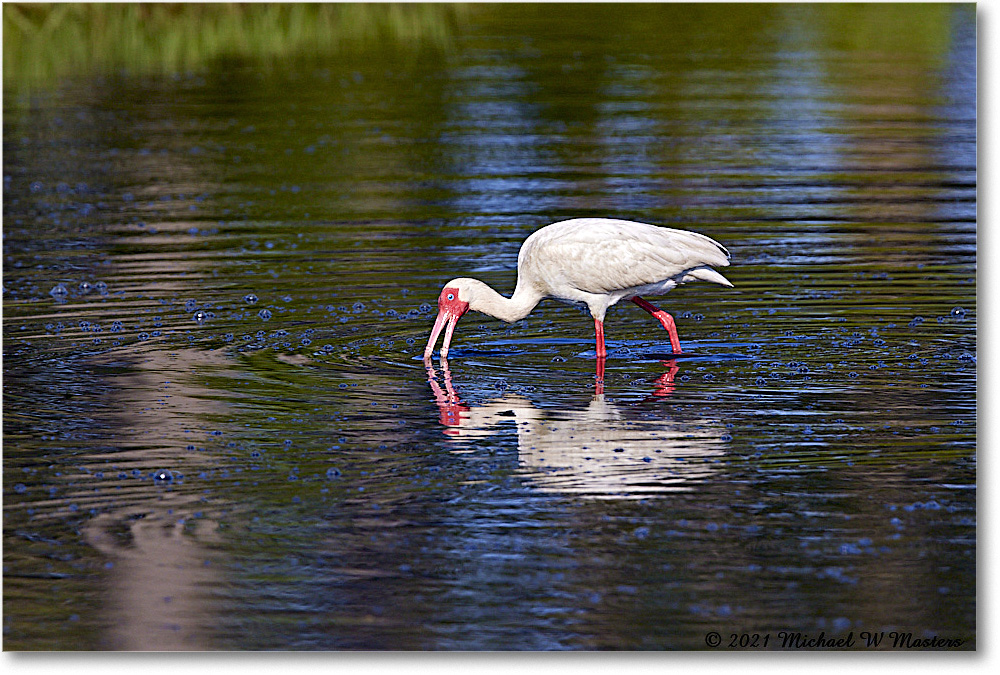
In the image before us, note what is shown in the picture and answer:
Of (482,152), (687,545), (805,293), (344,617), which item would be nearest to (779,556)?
(687,545)

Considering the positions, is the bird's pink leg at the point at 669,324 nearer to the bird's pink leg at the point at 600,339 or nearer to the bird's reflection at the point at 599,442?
the bird's pink leg at the point at 600,339

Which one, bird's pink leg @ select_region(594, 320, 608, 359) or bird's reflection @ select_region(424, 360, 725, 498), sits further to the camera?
bird's pink leg @ select_region(594, 320, 608, 359)

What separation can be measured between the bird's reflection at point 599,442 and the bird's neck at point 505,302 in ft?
2.86

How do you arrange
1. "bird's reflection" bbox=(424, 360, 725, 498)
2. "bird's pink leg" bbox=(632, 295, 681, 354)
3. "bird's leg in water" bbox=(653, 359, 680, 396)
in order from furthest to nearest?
1. "bird's pink leg" bbox=(632, 295, 681, 354)
2. "bird's leg in water" bbox=(653, 359, 680, 396)
3. "bird's reflection" bbox=(424, 360, 725, 498)

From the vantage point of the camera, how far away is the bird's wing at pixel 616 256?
826 cm

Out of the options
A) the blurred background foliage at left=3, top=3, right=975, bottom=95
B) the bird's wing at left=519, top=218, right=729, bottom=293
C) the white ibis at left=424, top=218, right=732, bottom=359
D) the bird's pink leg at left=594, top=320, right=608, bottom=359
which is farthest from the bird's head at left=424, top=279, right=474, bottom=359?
Answer: the blurred background foliage at left=3, top=3, right=975, bottom=95

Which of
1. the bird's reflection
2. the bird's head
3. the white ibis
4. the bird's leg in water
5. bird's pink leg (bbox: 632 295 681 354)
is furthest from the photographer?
the bird's head

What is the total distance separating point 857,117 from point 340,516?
8.79m

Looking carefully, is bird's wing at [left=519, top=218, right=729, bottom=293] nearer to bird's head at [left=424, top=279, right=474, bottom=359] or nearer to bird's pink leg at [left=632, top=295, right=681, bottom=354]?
bird's pink leg at [left=632, top=295, right=681, bottom=354]

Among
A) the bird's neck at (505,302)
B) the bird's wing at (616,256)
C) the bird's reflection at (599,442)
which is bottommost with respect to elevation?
the bird's reflection at (599,442)

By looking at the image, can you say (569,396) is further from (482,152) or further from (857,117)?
(857,117)

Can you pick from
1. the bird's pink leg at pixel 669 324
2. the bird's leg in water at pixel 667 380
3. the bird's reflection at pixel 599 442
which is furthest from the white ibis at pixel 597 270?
the bird's reflection at pixel 599 442

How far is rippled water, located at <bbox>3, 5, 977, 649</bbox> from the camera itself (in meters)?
5.49

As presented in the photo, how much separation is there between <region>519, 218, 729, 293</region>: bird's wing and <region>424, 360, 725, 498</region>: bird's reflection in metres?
0.71
